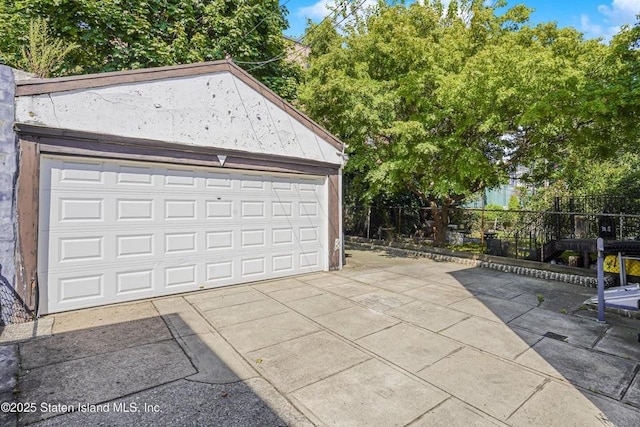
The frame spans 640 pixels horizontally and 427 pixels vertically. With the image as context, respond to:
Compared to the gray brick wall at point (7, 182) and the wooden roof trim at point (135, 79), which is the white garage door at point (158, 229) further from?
the wooden roof trim at point (135, 79)

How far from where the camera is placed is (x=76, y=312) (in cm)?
499

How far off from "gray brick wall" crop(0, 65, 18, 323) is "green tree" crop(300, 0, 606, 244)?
7052 millimetres

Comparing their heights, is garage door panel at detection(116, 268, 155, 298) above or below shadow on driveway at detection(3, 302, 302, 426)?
above

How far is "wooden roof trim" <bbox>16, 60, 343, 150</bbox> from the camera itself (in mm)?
4680

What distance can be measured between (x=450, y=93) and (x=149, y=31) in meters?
10.4

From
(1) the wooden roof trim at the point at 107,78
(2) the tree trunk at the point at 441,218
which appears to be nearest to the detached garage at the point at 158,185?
(1) the wooden roof trim at the point at 107,78

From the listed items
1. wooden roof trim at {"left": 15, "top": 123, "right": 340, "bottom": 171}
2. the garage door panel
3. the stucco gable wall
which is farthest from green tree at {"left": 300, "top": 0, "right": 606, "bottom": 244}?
the garage door panel

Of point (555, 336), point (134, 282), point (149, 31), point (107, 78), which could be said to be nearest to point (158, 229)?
point (134, 282)

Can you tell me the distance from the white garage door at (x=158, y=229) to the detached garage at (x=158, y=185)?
19 millimetres

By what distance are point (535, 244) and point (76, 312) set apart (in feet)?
36.4

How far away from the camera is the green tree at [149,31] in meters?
10.1

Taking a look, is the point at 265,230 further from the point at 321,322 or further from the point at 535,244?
the point at 535,244

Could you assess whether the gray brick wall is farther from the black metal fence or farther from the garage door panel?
the black metal fence

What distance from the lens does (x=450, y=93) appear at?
791 cm
